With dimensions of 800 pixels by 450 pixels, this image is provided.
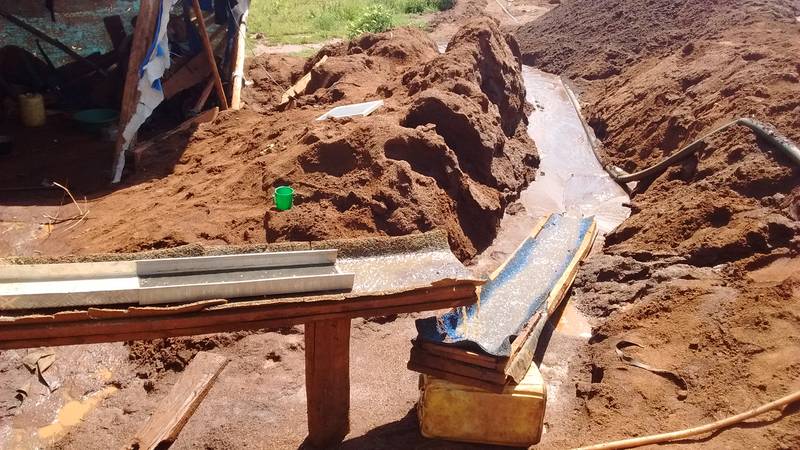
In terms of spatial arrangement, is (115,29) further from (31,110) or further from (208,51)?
(208,51)

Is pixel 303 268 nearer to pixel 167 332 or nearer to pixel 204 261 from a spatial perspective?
pixel 204 261

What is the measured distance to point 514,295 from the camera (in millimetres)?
6562

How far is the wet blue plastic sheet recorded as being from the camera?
4.52m

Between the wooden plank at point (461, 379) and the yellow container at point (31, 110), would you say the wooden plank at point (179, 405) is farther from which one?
the yellow container at point (31, 110)

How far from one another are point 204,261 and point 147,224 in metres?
3.69

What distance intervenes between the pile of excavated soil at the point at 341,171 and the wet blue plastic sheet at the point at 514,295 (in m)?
0.82

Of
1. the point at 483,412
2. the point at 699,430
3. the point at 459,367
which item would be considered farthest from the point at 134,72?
the point at 699,430

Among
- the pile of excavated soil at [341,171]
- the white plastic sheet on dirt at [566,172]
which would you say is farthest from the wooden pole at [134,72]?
the white plastic sheet on dirt at [566,172]

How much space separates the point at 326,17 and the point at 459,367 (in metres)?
16.7

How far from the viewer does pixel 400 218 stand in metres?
7.10

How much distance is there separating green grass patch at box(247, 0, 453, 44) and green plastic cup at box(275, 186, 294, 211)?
36.5ft

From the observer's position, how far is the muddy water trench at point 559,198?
610 centimetres

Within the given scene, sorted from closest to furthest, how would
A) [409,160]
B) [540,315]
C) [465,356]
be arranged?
[465,356] → [540,315] → [409,160]

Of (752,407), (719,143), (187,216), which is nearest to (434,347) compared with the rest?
(752,407)
